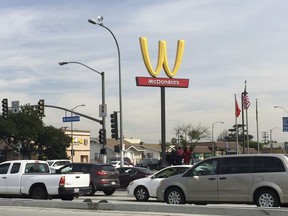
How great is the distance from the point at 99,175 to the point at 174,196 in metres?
7.63

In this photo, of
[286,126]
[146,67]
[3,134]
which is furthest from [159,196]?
[3,134]

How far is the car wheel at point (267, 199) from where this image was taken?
44.3 feet

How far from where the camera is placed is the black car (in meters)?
22.1

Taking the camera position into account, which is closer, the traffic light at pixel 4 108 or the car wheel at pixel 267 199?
the car wheel at pixel 267 199

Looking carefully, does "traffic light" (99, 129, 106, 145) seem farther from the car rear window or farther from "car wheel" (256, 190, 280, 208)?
"car wheel" (256, 190, 280, 208)

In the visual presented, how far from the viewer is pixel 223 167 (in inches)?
570

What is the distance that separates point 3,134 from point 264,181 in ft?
184

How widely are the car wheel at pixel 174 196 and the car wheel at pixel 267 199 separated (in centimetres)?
247

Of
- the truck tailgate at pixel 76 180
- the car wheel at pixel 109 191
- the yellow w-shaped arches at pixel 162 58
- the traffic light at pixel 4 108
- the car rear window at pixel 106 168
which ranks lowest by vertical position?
the car wheel at pixel 109 191

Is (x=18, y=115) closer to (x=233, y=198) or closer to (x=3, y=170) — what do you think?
(x=3, y=170)

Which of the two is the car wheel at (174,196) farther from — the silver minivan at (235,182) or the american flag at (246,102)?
the american flag at (246,102)

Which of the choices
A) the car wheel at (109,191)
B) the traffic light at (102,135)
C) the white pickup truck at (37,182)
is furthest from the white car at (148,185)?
the traffic light at (102,135)

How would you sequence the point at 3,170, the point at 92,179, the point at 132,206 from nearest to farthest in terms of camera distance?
the point at 132,206 < the point at 3,170 < the point at 92,179

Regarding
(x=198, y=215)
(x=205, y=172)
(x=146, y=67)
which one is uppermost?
(x=146, y=67)
